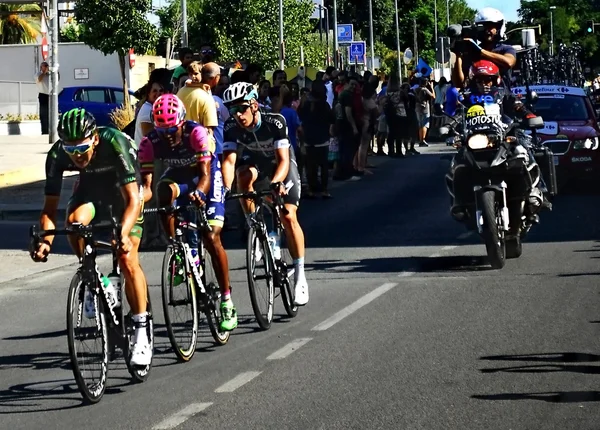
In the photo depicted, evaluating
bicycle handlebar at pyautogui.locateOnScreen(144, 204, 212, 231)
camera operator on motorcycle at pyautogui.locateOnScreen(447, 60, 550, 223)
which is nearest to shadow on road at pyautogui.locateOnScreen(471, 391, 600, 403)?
bicycle handlebar at pyautogui.locateOnScreen(144, 204, 212, 231)

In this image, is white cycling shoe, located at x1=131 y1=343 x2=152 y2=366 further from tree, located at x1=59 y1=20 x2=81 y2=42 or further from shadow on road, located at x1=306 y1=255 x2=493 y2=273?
tree, located at x1=59 y1=20 x2=81 y2=42

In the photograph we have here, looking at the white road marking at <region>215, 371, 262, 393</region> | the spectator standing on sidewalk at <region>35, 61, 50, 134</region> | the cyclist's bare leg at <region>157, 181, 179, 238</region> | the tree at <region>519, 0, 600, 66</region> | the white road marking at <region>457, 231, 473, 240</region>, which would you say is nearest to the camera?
the white road marking at <region>215, 371, 262, 393</region>

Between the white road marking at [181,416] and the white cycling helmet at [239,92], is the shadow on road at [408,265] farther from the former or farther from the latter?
the white road marking at [181,416]

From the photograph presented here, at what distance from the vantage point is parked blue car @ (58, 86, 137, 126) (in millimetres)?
43500

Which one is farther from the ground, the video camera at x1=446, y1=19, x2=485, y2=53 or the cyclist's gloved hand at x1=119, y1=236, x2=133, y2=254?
the video camera at x1=446, y1=19, x2=485, y2=53

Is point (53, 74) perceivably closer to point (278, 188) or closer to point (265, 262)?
point (265, 262)

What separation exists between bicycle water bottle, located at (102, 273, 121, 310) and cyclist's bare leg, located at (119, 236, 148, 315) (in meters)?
0.07

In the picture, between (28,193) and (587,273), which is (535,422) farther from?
(28,193)

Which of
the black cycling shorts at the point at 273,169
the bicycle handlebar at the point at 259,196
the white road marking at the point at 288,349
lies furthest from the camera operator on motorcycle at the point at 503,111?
the white road marking at the point at 288,349

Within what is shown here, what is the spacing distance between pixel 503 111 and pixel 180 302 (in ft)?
20.9

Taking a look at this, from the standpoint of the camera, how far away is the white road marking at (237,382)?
8.53 metres

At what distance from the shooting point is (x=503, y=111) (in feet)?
49.2

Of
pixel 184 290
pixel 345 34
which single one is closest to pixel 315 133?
pixel 184 290

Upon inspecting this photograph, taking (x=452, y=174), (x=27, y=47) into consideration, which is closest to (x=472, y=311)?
(x=452, y=174)
